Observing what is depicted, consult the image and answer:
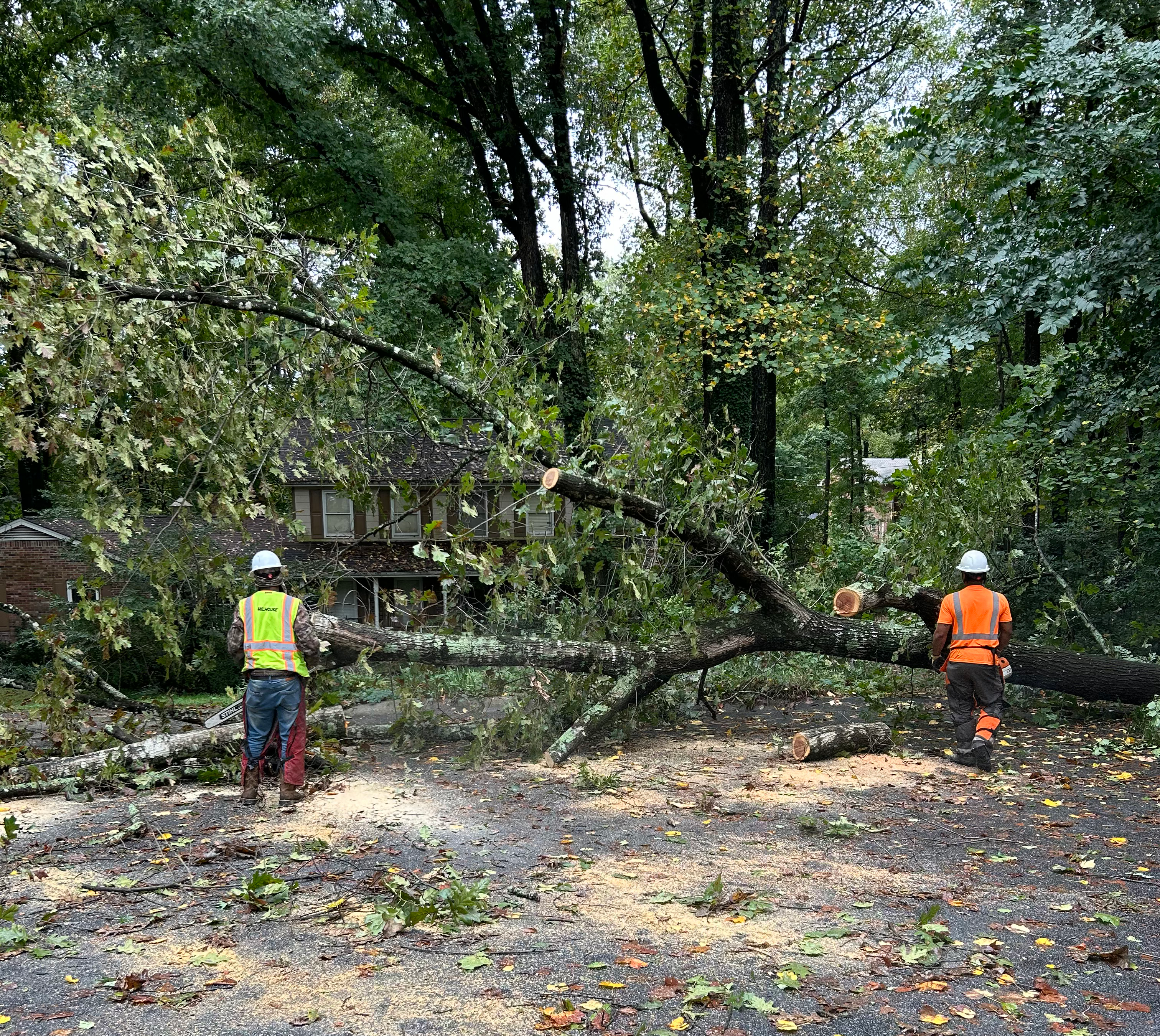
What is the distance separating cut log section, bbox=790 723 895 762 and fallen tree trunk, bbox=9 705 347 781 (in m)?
4.23

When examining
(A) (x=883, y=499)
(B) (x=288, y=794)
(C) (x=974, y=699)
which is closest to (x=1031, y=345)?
(A) (x=883, y=499)

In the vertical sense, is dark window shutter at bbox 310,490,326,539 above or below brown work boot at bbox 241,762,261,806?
above

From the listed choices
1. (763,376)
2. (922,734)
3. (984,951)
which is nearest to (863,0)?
(763,376)

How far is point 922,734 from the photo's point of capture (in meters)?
8.59

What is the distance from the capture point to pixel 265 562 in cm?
654

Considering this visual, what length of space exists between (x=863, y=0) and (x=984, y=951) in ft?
57.0

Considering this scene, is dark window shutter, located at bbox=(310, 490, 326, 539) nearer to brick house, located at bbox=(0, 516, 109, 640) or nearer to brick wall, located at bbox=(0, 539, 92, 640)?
brick house, located at bbox=(0, 516, 109, 640)

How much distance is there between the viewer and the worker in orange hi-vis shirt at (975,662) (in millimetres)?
7203

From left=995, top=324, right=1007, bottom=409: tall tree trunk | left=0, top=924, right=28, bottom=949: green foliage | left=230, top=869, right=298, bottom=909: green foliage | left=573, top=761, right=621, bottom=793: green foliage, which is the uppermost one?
left=995, top=324, right=1007, bottom=409: tall tree trunk

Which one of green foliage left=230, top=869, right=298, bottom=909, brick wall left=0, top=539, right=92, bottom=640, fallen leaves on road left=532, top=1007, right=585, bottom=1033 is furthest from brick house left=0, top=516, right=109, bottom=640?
fallen leaves on road left=532, top=1007, right=585, bottom=1033

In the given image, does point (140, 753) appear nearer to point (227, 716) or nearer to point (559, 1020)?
point (227, 716)

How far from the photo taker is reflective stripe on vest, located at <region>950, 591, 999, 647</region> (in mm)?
7246

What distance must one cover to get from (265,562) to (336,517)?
1886 cm

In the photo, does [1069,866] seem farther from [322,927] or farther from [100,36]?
[100,36]
